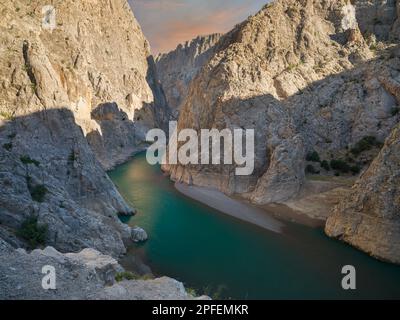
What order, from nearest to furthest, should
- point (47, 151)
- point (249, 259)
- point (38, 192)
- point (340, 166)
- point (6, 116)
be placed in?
point (38, 192)
point (249, 259)
point (6, 116)
point (47, 151)
point (340, 166)

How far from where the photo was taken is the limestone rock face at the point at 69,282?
15156 millimetres

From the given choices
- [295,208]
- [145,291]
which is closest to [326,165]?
[295,208]

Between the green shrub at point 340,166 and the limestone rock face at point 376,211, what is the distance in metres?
10.3

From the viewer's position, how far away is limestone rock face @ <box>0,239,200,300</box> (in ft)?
49.7

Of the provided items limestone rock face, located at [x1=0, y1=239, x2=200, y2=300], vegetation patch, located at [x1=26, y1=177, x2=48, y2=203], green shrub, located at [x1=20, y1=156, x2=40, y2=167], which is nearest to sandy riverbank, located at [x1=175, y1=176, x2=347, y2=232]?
vegetation patch, located at [x1=26, y1=177, x2=48, y2=203]

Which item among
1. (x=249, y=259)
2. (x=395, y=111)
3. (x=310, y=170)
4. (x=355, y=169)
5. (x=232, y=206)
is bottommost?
(x=249, y=259)

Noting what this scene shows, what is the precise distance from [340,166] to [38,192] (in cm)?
3509

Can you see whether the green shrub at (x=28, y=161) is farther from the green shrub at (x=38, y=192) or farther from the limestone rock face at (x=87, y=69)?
the limestone rock face at (x=87, y=69)

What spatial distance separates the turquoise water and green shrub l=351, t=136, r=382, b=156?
1546cm

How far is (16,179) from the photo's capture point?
99.2 ft

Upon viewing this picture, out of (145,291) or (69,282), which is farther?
(145,291)

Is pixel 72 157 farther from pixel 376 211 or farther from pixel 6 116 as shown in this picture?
pixel 376 211

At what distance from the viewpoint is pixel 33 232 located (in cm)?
2681
